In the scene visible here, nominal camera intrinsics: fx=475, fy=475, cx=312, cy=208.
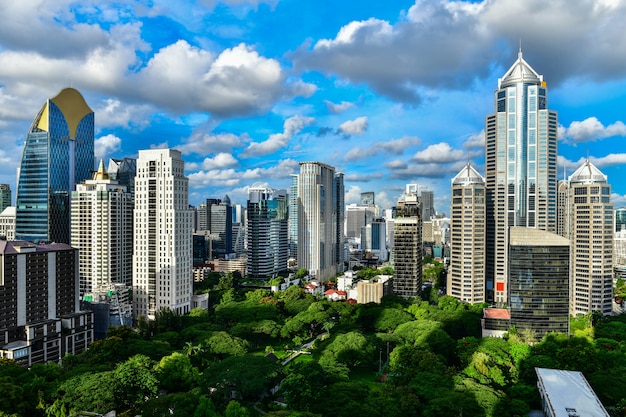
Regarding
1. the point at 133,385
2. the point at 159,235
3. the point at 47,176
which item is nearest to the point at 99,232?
the point at 159,235

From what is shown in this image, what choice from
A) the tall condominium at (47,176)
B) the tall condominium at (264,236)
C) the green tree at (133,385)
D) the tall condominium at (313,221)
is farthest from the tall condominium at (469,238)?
the tall condominium at (47,176)

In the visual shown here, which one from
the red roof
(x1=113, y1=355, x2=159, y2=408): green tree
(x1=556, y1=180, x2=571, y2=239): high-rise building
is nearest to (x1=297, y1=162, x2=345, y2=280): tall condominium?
(x1=556, y1=180, x2=571, y2=239): high-rise building

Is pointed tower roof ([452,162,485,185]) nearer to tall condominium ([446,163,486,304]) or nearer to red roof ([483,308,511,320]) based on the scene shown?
tall condominium ([446,163,486,304])

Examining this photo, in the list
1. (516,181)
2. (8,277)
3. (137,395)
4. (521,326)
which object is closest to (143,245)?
(8,277)

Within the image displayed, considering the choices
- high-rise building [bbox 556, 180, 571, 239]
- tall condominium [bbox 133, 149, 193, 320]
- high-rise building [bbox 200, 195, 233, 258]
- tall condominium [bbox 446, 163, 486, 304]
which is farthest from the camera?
high-rise building [bbox 200, 195, 233, 258]

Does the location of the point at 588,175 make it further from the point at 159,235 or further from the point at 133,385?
the point at 133,385

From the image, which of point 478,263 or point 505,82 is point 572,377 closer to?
point 478,263
